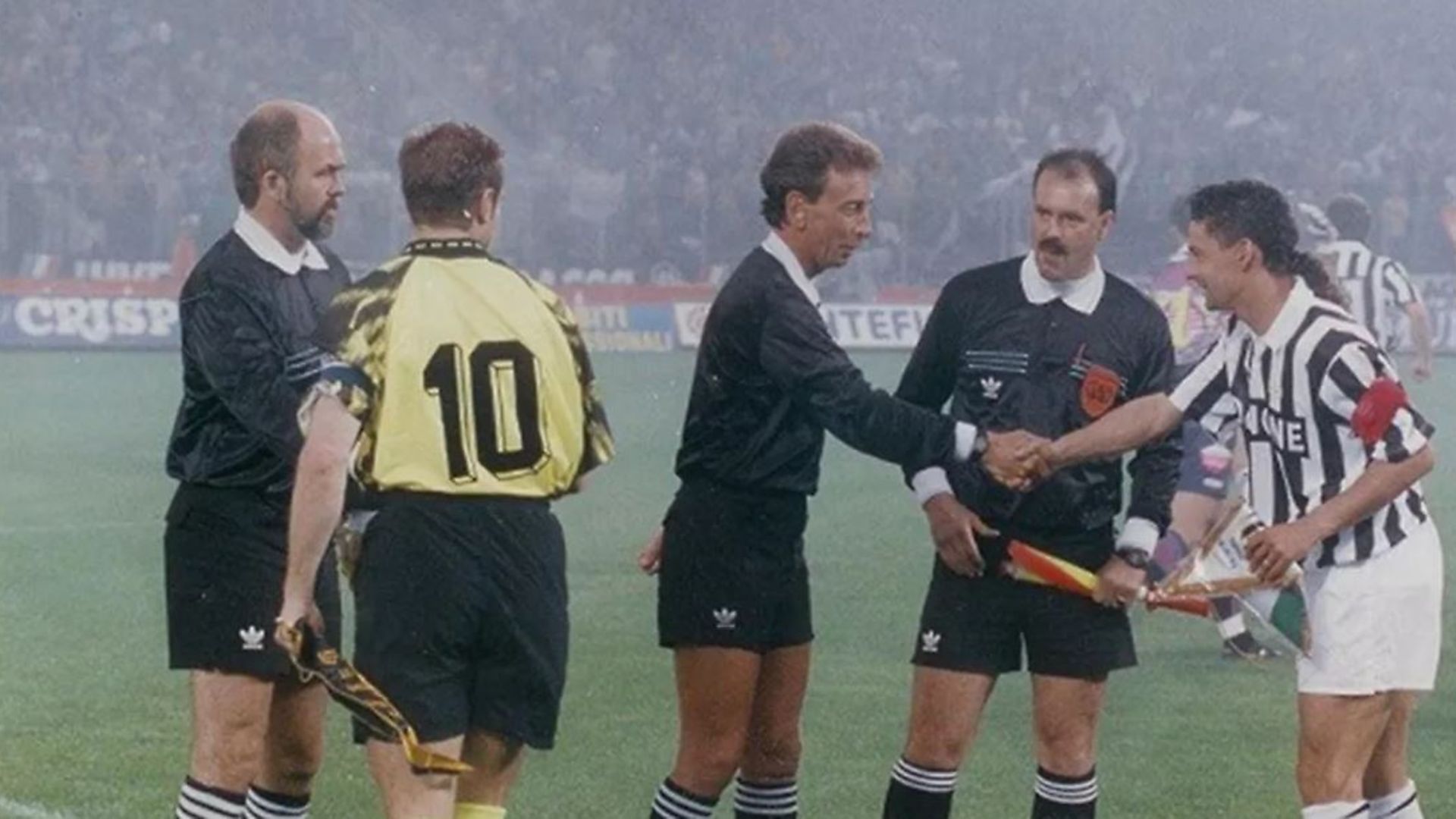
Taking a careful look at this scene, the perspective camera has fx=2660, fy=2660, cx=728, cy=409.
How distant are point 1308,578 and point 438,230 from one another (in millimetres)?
2252

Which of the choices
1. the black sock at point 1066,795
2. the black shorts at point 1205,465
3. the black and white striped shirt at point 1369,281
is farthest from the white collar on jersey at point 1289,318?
the black and white striped shirt at point 1369,281

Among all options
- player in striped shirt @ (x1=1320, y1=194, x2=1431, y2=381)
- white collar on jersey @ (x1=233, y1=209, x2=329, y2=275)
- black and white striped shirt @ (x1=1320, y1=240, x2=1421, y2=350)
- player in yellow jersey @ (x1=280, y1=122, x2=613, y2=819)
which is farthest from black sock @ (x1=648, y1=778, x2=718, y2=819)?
black and white striped shirt @ (x1=1320, y1=240, x2=1421, y2=350)

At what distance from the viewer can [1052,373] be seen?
21.7 feet

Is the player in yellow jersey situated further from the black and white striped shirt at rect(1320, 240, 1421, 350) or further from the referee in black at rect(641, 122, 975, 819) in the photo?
the black and white striped shirt at rect(1320, 240, 1421, 350)

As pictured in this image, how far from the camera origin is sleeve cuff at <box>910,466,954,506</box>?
6625mm

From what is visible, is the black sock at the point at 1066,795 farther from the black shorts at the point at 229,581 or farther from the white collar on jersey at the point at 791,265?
the black shorts at the point at 229,581

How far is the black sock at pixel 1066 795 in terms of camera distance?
6500 mm

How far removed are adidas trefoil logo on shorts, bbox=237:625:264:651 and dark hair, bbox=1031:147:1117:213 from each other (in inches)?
85.1

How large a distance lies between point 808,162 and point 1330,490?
1.46 metres

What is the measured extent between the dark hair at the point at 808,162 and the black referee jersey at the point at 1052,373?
0.49 meters

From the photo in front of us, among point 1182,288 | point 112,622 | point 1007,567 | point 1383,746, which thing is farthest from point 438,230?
point 1182,288

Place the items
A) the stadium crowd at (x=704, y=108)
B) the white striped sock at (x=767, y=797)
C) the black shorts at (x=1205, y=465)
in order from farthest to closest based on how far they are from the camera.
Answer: the stadium crowd at (x=704, y=108), the black shorts at (x=1205, y=465), the white striped sock at (x=767, y=797)

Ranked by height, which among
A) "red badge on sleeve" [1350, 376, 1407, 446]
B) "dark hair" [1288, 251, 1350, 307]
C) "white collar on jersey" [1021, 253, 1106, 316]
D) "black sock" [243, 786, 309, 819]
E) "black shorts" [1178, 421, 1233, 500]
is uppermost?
"dark hair" [1288, 251, 1350, 307]

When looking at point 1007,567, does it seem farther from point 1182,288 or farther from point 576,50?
point 576,50
